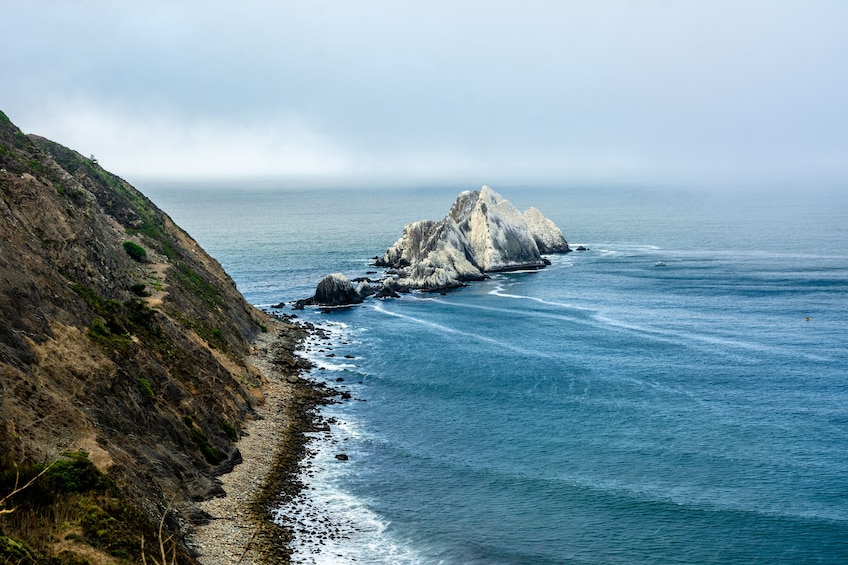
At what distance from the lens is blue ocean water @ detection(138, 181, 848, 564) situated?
153ft

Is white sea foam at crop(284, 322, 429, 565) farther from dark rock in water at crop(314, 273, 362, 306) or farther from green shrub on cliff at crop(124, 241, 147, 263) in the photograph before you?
dark rock in water at crop(314, 273, 362, 306)

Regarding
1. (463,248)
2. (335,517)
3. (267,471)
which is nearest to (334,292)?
(463,248)

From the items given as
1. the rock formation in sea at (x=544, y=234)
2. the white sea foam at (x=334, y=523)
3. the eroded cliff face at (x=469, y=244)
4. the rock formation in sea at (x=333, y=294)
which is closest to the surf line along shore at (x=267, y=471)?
the white sea foam at (x=334, y=523)

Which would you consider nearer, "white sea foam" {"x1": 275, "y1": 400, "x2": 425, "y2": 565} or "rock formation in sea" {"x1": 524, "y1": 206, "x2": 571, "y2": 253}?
"white sea foam" {"x1": 275, "y1": 400, "x2": 425, "y2": 565}

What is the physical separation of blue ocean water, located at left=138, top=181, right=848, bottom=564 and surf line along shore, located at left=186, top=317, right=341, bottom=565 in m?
1.83

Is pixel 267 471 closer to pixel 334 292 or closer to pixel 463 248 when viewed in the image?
pixel 334 292

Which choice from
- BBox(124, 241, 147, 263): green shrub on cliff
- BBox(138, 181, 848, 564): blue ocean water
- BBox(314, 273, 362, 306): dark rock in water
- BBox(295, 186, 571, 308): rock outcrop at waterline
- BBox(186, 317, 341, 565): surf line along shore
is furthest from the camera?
BBox(295, 186, 571, 308): rock outcrop at waterline

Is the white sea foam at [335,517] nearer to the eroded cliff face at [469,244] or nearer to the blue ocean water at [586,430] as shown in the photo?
the blue ocean water at [586,430]

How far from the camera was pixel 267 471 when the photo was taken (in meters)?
55.4

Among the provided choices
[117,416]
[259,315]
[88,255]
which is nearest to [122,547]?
[117,416]

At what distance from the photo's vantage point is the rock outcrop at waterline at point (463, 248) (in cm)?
14088

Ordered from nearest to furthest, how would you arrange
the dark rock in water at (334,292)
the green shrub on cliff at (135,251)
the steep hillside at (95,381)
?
the steep hillside at (95,381)
the green shrub on cliff at (135,251)
the dark rock in water at (334,292)

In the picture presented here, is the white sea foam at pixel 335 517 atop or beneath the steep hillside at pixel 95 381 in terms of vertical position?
beneath

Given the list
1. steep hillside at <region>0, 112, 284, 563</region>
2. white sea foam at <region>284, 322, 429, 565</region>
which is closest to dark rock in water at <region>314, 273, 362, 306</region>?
steep hillside at <region>0, 112, 284, 563</region>
